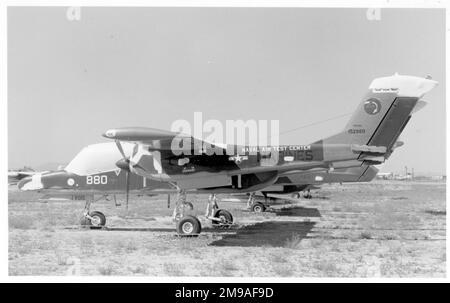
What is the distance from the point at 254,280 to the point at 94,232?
8.89 meters

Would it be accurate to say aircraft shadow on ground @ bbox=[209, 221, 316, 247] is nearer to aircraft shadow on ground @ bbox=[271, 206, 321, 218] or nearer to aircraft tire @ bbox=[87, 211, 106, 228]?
aircraft shadow on ground @ bbox=[271, 206, 321, 218]

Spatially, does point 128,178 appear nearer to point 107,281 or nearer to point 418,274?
point 107,281

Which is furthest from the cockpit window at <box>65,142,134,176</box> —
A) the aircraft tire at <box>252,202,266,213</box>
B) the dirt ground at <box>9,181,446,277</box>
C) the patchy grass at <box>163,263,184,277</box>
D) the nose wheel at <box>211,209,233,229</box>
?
the aircraft tire at <box>252,202,266,213</box>

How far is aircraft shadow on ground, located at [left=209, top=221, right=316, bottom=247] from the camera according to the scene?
1295 centimetres

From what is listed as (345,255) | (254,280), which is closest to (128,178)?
(345,255)

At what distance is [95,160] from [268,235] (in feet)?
20.7

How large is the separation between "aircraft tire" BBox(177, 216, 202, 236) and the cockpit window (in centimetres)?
357

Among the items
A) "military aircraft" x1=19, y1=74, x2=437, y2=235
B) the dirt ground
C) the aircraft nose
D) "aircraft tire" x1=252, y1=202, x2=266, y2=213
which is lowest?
the dirt ground

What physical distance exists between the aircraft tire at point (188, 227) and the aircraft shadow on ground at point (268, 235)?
692 millimetres

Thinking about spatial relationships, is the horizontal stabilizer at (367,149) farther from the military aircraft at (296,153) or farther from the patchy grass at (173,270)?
the patchy grass at (173,270)

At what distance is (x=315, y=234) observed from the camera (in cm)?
1493

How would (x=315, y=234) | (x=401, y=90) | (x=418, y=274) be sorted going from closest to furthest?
1. (x=418, y=274)
2. (x=401, y=90)
3. (x=315, y=234)

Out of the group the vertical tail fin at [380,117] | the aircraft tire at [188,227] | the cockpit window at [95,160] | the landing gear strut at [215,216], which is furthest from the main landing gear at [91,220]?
the vertical tail fin at [380,117]

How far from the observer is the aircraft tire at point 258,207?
25672mm
